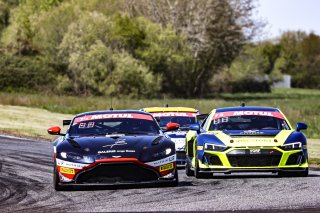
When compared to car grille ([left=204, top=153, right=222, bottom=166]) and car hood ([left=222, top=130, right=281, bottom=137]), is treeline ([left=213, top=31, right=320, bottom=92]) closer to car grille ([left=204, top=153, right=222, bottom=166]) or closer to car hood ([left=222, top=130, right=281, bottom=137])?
car hood ([left=222, top=130, right=281, bottom=137])

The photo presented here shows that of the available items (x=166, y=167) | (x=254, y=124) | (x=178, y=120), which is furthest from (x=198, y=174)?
(x=178, y=120)

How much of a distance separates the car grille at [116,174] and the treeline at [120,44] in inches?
2215

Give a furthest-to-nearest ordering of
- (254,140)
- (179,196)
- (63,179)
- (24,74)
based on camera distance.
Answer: (24,74) → (254,140) → (63,179) → (179,196)

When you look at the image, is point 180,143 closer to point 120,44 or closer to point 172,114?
point 172,114

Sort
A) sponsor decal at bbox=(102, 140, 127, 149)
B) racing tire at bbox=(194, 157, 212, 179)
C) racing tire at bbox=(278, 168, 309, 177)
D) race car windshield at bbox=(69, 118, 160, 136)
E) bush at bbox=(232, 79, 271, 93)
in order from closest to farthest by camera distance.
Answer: sponsor decal at bbox=(102, 140, 127, 149)
race car windshield at bbox=(69, 118, 160, 136)
racing tire at bbox=(278, 168, 309, 177)
racing tire at bbox=(194, 157, 212, 179)
bush at bbox=(232, 79, 271, 93)

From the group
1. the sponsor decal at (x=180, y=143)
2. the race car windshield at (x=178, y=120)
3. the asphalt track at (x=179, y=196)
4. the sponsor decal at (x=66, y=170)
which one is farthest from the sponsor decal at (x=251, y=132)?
the race car windshield at (x=178, y=120)

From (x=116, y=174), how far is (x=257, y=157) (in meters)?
2.79

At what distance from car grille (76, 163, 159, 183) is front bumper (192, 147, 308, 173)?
195 cm

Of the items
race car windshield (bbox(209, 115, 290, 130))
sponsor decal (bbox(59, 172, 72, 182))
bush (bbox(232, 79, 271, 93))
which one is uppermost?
race car windshield (bbox(209, 115, 290, 130))

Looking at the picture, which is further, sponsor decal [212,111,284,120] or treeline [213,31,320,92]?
treeline [213,31,320,92]

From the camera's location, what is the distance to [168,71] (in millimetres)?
79938

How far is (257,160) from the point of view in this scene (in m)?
15.9

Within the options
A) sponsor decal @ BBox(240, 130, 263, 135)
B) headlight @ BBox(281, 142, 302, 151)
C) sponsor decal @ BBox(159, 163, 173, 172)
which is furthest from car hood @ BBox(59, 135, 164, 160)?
headlight @ BBox(281, 142, 302, 151)

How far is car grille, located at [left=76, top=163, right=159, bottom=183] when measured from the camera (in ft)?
47.1
